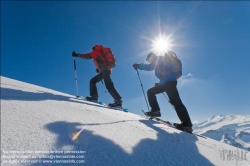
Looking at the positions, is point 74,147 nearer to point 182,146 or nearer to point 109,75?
point 182,146

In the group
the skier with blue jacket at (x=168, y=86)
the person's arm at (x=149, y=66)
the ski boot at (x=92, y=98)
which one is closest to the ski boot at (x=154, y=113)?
the skier with blue jacket at (x=168, y=86)

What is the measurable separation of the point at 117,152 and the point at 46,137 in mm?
884

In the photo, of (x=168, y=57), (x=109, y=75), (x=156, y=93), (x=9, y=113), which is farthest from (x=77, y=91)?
(x=9, y=113)

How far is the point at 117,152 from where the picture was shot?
2232 mm

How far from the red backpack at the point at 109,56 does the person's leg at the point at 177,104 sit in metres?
3.18

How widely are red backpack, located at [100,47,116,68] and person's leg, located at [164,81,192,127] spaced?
3.18 metres

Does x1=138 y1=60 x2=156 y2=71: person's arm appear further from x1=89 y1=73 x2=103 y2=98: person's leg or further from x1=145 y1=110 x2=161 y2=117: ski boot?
x1=89 y1=73 x2=103 y2=98: person's leg

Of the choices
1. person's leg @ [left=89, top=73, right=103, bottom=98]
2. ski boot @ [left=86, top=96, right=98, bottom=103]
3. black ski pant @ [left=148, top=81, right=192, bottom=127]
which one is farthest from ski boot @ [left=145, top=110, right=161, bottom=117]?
person's leg @ [left=89, top=73, right=103, bottom=98]

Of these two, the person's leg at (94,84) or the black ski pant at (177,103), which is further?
the person's leg at (94,84)

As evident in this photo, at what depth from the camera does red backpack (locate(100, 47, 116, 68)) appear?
25.6ft

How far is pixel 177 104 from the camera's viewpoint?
5.25 m

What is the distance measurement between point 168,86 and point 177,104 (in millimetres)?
610

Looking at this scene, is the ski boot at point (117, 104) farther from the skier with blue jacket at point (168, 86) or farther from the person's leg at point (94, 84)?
the skier with blue jacket at point (168, 86)

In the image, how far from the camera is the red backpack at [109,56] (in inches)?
308
